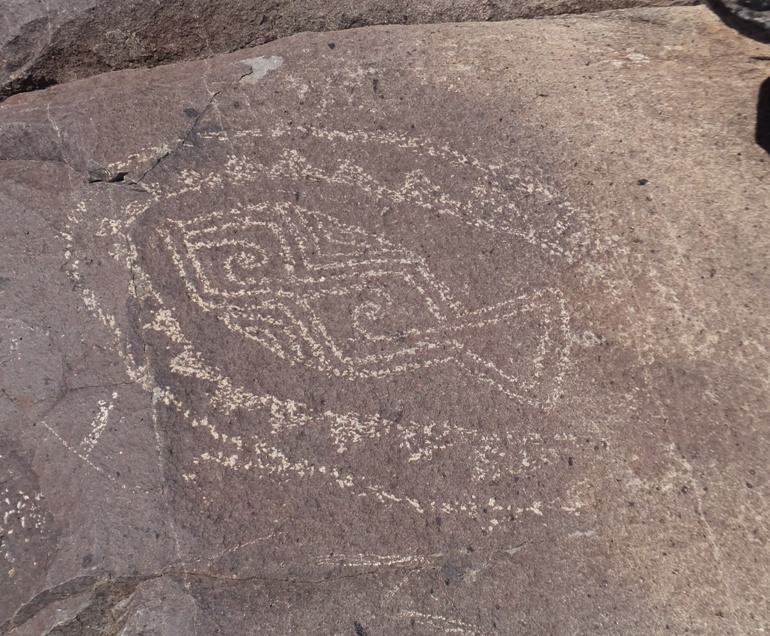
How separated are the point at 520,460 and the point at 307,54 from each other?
1.69 metres

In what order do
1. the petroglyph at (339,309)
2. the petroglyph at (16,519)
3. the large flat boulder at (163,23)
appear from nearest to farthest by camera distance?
the petroglyph at (16,519) → the petroglyph at (339,309) → the large flat boulder at (163,23)

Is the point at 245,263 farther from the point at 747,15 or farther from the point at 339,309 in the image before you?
the point at 747,15

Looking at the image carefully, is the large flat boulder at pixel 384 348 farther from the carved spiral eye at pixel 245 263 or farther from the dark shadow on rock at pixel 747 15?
the dark shadow on rock at pixel 747 15

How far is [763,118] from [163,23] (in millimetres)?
2255

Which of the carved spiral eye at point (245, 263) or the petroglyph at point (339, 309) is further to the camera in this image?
the carved spiral eye at point (245, 263)

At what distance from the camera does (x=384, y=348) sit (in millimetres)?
2172

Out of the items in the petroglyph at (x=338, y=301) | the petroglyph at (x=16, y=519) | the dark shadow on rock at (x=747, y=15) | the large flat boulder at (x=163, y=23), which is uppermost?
the large flat boulder at (x=163, y=23)

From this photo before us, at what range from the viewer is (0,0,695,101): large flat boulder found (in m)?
2.48

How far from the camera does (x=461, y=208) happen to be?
2381 mm

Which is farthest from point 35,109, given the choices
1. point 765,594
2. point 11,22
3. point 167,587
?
point 765,594

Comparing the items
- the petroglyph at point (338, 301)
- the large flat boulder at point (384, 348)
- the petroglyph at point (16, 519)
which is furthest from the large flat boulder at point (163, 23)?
the petroglyph at point (16, 519)

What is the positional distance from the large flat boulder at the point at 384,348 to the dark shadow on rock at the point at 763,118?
3 centimetres

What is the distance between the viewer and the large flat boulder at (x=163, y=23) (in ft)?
8.13

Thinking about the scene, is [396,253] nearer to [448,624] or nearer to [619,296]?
[619,296]
